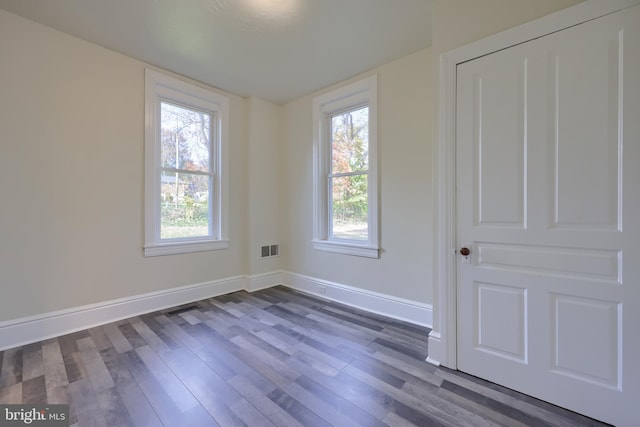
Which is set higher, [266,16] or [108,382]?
[266,16]

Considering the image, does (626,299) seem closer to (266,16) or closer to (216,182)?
(266,16)

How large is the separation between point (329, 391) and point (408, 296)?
4.61ft

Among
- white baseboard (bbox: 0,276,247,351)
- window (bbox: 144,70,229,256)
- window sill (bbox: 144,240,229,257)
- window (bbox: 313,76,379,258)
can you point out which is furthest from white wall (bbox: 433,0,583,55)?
white baseboard (bbox: 0,276,247,351)

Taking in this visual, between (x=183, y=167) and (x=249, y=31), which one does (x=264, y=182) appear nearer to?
(x=183, y=167)

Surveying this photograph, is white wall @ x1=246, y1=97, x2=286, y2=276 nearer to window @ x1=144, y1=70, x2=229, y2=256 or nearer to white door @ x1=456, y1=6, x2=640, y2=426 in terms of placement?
window @ x1=144, y1=70, x2=229, y2=256

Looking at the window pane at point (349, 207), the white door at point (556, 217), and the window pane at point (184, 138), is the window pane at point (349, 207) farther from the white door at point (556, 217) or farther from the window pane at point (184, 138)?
the window pane at point (184, 138)

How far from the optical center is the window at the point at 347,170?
10.2ft

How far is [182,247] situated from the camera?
3291 mm

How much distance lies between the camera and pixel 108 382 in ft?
5.91

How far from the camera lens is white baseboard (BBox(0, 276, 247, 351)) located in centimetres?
226

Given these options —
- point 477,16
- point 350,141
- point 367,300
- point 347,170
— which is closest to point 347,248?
point 367,300

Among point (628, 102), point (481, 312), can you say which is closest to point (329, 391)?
point (481, 312)

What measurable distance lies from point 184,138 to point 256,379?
288cm

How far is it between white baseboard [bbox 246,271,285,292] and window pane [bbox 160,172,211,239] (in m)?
0.93
